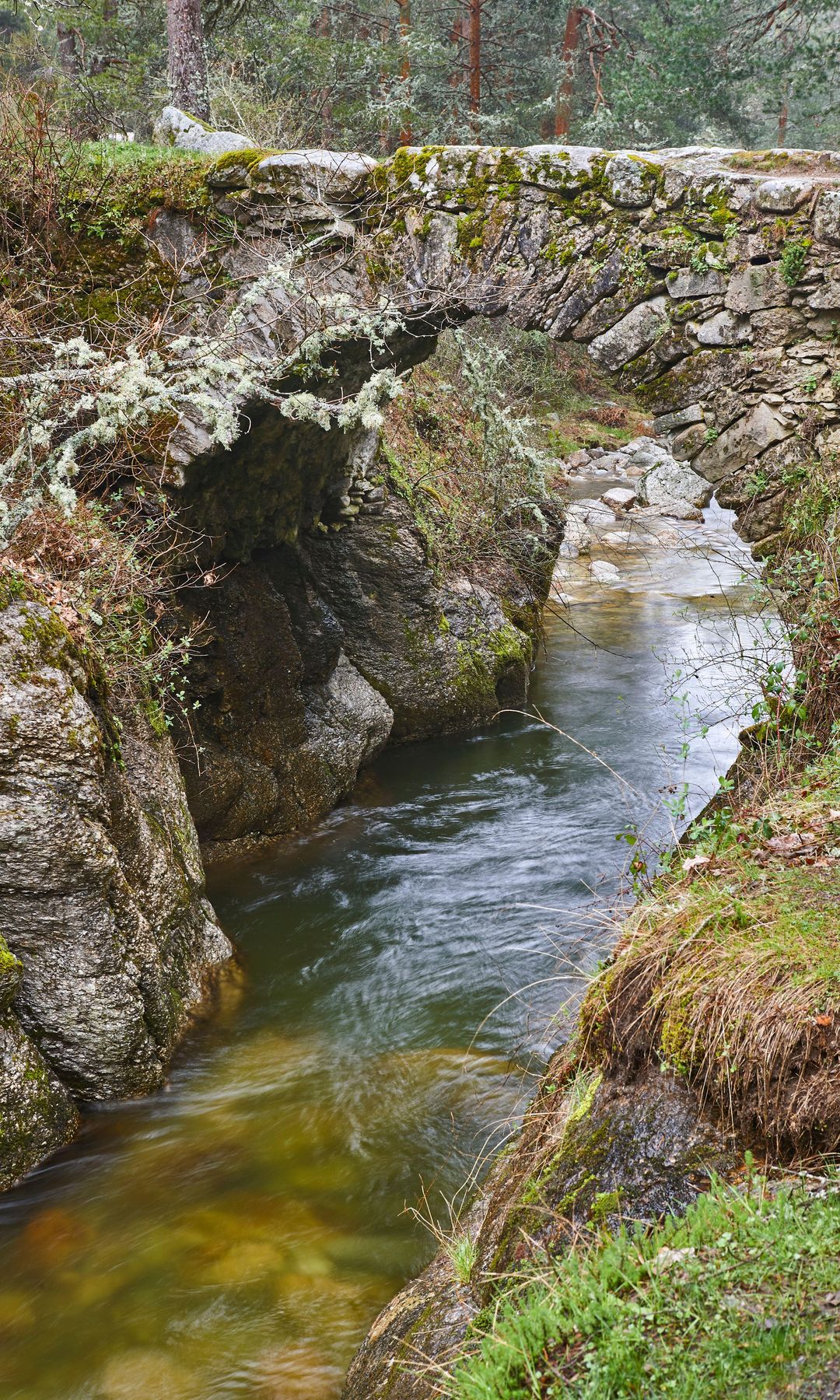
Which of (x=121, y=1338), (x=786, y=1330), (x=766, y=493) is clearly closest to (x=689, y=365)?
(x=766, y=493)

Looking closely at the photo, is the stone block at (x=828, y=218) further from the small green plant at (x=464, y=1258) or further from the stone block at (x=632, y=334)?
the small green plant at (x=464, y=1258)

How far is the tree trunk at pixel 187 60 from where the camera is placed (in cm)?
896

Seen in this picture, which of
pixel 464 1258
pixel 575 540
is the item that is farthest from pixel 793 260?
pixel 575 540

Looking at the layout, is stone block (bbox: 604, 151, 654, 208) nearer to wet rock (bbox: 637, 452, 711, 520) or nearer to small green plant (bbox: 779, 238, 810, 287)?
small green plant (bbox: 779, 238, 810, 287)

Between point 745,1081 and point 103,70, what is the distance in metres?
17.1

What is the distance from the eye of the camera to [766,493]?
5727 mm

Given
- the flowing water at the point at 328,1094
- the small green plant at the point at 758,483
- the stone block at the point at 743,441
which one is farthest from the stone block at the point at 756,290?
the flowing water at the point at 328,1094

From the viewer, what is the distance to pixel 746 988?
2.81 metres

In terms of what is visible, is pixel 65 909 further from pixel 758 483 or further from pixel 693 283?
pixel 693 283

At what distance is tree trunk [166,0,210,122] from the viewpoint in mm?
8961

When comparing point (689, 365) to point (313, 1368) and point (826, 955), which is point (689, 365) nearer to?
point (826, 955)

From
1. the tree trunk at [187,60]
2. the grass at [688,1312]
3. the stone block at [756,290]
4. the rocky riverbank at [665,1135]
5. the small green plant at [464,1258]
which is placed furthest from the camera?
the tree trunk at [187,60]

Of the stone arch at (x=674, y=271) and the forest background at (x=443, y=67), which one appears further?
the forest background at (x=443, y=67)

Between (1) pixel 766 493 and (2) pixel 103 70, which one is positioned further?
(2) pixel 103 70
